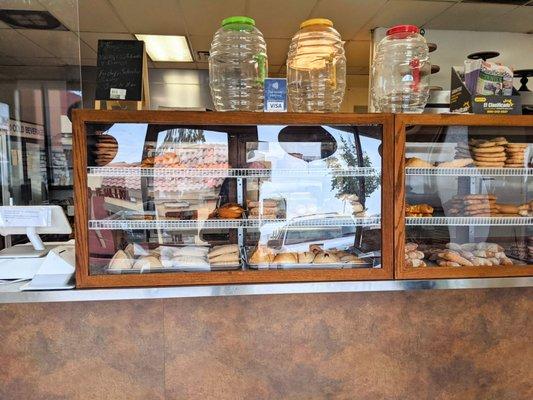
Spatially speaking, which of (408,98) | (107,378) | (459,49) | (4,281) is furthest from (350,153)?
(459,49)

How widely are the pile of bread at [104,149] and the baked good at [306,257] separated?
82 centimetres

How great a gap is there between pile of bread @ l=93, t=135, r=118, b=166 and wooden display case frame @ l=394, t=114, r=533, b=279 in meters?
1.06

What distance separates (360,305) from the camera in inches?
64.3

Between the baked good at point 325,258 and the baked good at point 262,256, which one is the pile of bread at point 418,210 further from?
the baked good at point 262,256

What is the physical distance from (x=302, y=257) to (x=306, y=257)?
16 mm

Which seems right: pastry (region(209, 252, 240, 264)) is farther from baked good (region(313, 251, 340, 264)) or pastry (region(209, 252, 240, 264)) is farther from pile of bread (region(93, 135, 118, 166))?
pile of bread (region(93, 135, 118, 166))

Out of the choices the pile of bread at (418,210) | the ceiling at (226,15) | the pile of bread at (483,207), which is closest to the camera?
the pile of bread at (418,210)

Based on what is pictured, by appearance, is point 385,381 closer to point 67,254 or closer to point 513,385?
point 513,385

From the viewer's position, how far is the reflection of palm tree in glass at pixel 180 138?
1.56 metres

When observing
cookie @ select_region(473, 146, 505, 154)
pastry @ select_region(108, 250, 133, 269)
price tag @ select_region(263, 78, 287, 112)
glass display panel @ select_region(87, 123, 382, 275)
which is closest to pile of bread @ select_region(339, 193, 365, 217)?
glass display panel @ select_region(87, 123, 382, 275)

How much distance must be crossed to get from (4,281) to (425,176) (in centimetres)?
171

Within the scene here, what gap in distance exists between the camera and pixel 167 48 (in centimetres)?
461

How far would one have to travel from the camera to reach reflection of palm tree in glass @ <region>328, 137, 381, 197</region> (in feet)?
5.17

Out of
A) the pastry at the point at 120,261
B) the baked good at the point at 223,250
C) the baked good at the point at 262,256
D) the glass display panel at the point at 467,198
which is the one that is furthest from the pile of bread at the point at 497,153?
the pastry at the point at 120,261
